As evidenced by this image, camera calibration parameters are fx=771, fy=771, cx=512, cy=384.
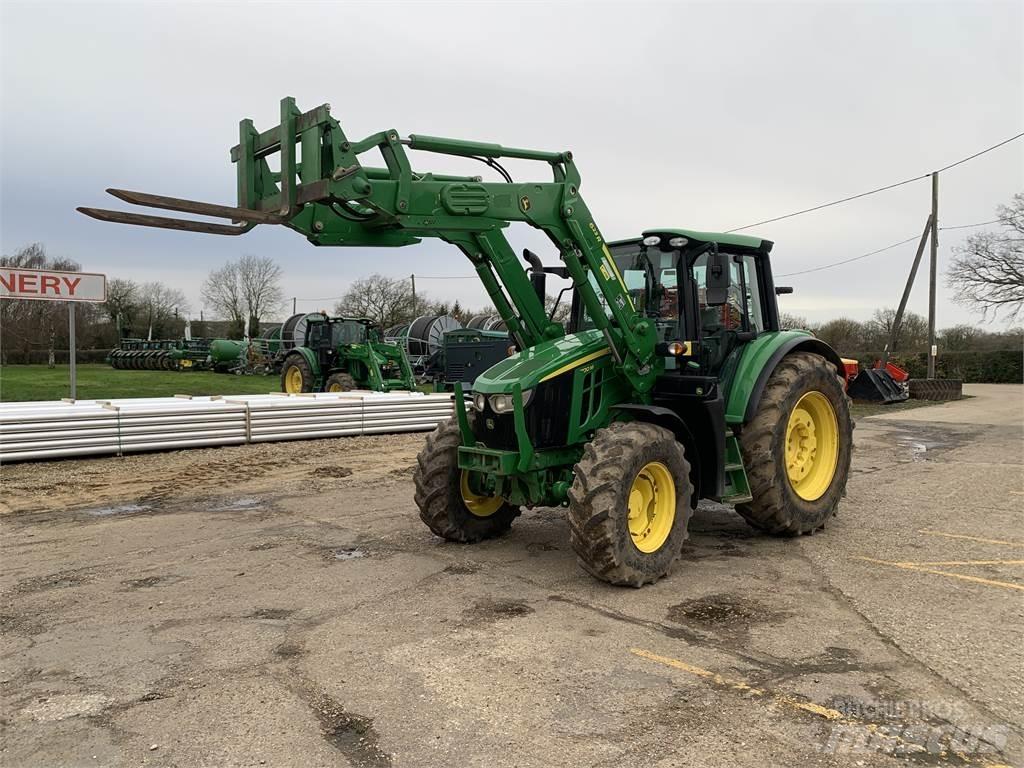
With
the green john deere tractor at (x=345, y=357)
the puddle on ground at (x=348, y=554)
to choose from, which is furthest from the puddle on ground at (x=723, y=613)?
the green john deere tractor at (x=345, y=357)

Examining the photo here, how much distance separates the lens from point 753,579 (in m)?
5.43

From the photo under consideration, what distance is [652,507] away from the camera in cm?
550

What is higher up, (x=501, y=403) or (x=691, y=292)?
(x=691, y=292)

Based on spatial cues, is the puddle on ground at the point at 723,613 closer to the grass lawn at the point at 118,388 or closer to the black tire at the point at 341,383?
the black tire at the point at 341,383

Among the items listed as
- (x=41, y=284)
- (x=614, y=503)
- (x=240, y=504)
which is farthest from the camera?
(x=41, y=284)

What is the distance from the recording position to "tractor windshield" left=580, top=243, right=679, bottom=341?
6168mm

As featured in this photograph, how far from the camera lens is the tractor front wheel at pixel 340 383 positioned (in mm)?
19047

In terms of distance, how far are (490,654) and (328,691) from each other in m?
0.87

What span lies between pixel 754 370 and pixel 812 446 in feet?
4.15

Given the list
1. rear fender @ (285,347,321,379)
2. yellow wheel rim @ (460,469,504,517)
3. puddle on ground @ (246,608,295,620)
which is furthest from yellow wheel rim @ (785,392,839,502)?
rear fender @ (285,347,321,379)

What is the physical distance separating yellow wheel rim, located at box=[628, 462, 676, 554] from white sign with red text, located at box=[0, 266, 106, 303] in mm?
11419

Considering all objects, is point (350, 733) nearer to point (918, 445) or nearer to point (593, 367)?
point (593, 367)

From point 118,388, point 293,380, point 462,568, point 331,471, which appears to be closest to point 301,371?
point 293,380

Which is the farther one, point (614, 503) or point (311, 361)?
point (311, 361)
